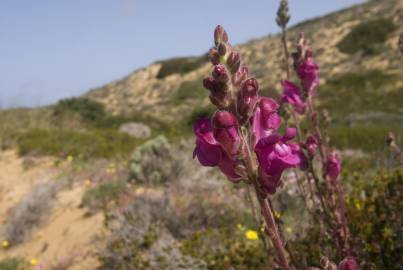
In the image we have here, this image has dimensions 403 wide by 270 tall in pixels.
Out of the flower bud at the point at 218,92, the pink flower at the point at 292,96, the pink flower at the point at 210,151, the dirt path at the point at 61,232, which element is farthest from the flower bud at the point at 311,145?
the dirt path at the point at 61,232

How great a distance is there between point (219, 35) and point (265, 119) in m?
0.31

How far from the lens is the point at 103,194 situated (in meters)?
7.01

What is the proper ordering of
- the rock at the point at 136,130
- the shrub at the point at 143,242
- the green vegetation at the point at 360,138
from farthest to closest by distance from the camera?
the rock at the point at 136,130, the green vegetation at the point at 360,138, the shrub at the point at 143,242

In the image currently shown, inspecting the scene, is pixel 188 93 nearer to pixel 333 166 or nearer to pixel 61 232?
pixel 61 232

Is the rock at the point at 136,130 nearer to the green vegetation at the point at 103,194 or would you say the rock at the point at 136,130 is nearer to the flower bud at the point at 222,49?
the green vegetation at the point at 103,194

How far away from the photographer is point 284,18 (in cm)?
348

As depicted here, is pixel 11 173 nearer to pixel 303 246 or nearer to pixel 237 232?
pixel 237 232

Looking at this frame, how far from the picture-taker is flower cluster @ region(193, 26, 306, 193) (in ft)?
4.74

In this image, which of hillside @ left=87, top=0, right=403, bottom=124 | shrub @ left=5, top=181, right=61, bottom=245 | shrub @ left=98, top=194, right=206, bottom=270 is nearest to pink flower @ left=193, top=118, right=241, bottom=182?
shrub @ left=98, top=194, right=206, bottom=270

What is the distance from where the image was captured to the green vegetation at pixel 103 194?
6781mm

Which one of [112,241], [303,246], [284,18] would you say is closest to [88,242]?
[112,241]

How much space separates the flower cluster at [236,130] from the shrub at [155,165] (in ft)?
19.9

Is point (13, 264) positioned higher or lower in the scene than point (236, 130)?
lower

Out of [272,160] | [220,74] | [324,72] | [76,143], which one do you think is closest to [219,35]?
[220,74]
